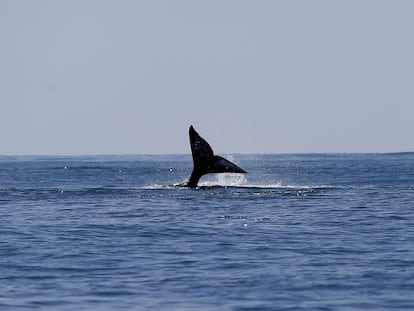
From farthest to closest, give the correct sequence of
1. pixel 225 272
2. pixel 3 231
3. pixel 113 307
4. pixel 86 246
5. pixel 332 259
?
pixel 3 231, pixel 86 246, pixel 332 259, pixel 225 272, pixel 113 307

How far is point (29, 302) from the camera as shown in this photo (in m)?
15.9

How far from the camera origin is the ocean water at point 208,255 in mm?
16016

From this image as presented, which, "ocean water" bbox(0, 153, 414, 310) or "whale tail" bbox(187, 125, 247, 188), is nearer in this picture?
"ocean water" bbox(0, 153, 414, 310)

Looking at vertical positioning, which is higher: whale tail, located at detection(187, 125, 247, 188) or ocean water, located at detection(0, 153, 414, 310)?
whale tail, located at detection(187, 125, 247, 188)

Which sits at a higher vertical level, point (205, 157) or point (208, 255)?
point (205, 157)

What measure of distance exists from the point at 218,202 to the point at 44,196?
30.2 feet

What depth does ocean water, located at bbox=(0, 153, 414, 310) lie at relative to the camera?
52.5ft

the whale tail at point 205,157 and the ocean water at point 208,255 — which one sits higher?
the whale tail at point 205,157

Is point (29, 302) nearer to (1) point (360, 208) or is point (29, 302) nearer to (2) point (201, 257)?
(2) point (201, 257)

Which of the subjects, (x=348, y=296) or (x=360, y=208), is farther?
(x=360, y=208)

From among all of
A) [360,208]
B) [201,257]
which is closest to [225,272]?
[201,257]

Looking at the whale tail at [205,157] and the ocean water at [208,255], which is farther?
the whale tail at [205,157]

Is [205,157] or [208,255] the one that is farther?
[205,157]

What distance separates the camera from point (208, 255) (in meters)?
20.9
